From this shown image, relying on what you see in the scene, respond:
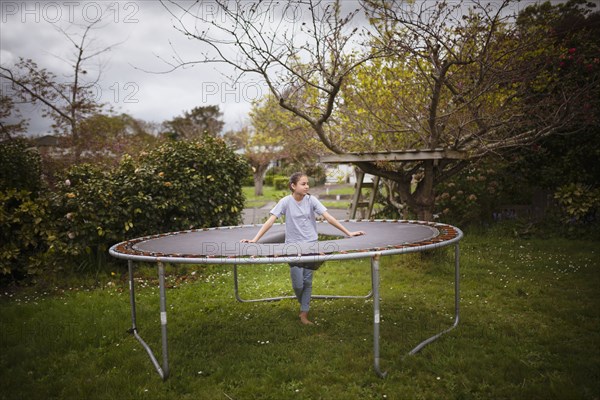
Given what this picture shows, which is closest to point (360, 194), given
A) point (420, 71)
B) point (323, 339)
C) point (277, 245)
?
point (420, 71)

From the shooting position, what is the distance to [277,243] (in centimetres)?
324

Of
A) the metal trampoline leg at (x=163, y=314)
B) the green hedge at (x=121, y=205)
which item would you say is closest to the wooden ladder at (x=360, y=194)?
the green hedge at (x=121, y=205)

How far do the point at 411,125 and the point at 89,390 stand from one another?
411 cm

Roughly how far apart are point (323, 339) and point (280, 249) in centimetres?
82

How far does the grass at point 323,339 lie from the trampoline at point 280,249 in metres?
0.16

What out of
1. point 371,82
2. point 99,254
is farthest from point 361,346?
point 371,82

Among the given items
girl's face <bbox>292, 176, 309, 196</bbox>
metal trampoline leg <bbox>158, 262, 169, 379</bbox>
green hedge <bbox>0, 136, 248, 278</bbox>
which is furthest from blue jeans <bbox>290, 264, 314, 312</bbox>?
green hedge <bbox>0, 136, 248, 278</bbox>

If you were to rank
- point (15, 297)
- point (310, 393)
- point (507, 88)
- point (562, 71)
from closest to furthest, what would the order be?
1. point (310, 393)
2. point (15, 297)
3. point (507, 88)
4. point (562, 71)

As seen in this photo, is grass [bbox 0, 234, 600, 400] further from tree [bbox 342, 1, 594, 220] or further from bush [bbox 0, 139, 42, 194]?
tree [bbox 342, 1, 594, 220]

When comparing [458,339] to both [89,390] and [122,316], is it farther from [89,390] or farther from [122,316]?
[122,316]

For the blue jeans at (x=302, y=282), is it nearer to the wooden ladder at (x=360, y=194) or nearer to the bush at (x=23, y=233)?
the bush at (x=23, y=233)

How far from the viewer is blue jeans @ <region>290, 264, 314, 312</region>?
334 centimetres

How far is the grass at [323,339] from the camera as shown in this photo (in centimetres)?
244

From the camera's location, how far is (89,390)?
2.48 meters
